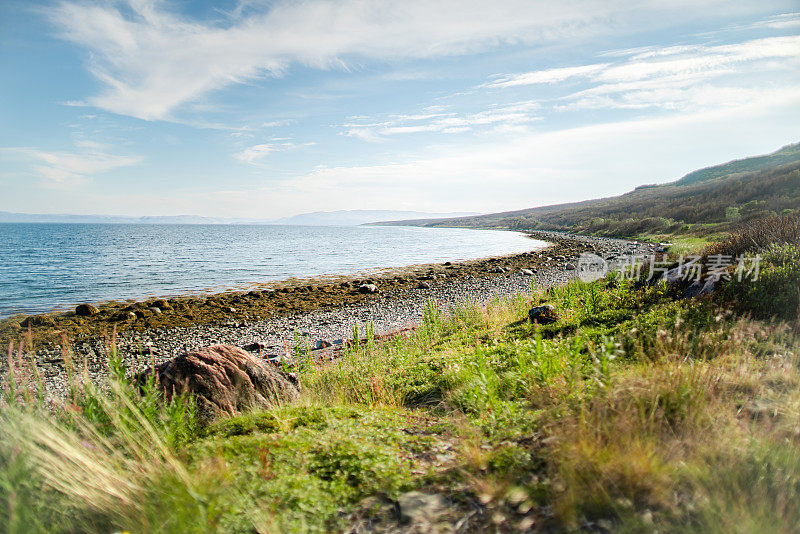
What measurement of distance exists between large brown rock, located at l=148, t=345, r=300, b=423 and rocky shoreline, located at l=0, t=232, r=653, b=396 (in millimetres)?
2670

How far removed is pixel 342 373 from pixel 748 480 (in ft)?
19.7

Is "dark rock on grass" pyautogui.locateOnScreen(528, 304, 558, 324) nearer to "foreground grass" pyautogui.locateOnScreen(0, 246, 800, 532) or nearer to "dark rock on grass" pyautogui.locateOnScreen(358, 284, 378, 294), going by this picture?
"foreground grass" pyautogui.locateOnScreen(0, 246, 800, 532)

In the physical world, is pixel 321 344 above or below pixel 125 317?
below

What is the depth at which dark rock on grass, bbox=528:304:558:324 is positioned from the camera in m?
9.98

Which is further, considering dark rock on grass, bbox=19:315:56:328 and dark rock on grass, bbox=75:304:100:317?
dark rock on grass, bbox=75:304:100:317

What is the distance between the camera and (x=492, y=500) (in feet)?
9.94

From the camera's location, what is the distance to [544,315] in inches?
401

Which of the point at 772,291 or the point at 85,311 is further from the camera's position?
the point at 85,311

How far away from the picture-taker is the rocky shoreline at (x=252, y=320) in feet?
41.9

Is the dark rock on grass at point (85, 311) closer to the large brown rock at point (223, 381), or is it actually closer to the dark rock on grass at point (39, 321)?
the dark rock on grass at point (39, 321)

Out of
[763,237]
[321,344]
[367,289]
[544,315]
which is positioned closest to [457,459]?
[544,315]

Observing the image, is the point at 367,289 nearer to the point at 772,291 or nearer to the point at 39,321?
the point at 39,321

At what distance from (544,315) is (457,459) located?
7.29 m

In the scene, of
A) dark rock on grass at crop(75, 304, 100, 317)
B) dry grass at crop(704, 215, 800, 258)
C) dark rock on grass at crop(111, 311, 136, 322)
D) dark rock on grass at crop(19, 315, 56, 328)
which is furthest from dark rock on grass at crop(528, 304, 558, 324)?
dark rock on grass at crop(75, 304, 100, 317)
